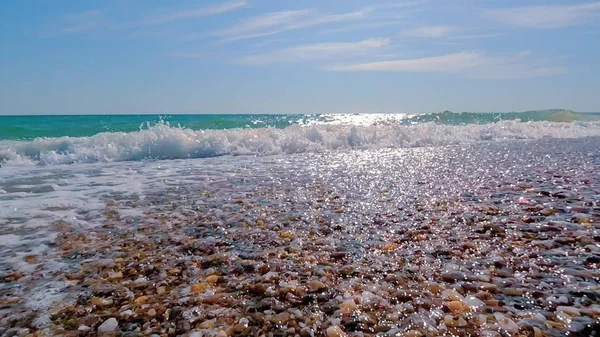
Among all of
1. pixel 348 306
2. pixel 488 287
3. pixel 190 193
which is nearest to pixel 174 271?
pixel 348 306

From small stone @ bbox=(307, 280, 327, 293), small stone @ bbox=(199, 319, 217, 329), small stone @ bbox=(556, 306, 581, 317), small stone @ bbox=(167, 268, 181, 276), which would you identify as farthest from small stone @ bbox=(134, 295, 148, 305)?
small stone @ bbox=(556, 306, 581, 317)

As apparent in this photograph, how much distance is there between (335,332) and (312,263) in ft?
3.42

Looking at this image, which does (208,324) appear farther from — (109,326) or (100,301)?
(100,301)

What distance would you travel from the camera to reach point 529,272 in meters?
2.91

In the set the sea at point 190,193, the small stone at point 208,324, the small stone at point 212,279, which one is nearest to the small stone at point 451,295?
the sea at point 190,193

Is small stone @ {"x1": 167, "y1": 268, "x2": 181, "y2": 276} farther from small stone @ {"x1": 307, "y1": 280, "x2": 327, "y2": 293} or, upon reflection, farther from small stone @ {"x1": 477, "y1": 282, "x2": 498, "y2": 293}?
small stone @ {"x1": 477, "y1": 282, "x2": 498, "y2": 293}

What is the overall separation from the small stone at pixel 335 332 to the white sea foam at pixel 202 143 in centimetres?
1161

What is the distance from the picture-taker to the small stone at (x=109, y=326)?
2.35 m

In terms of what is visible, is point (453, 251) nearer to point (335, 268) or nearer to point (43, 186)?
point (335, 268)

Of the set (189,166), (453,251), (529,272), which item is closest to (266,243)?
(453,251)

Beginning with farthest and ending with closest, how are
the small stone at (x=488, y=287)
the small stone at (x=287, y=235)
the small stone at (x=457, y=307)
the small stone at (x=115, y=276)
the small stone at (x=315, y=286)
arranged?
the small stone at (x=287, y=235) → the small stone at (x=115, y=276) → the small stone at (x=315, y=286) → the small stone at (x=488, y=287) → the small stone at (x=457, y=307)

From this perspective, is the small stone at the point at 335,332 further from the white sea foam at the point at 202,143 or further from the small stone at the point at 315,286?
the white sea foam at the point at 202,143

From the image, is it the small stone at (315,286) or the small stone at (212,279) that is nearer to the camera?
the small stone at (315,286)

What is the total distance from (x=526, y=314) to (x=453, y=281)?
1.77ft
